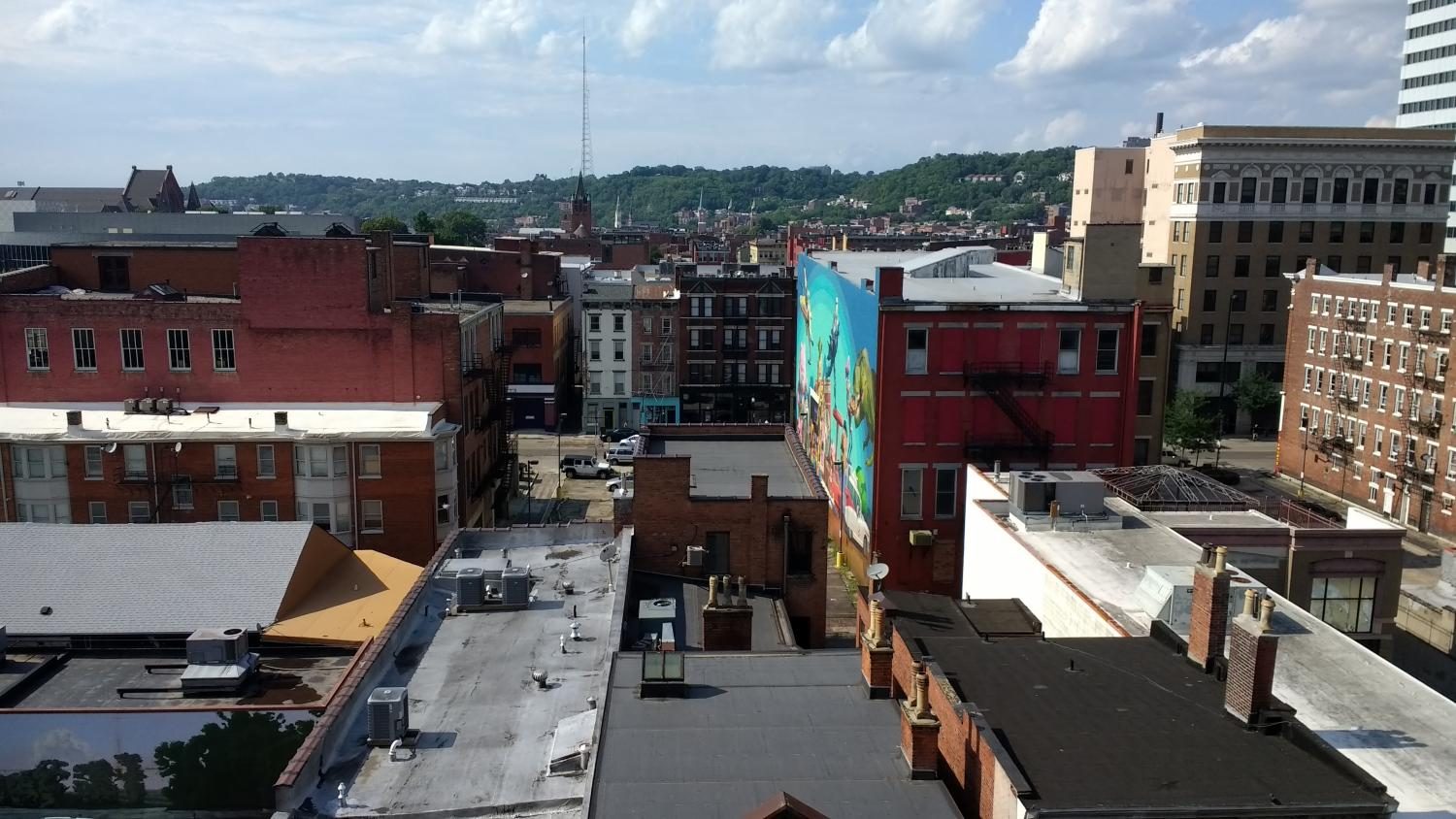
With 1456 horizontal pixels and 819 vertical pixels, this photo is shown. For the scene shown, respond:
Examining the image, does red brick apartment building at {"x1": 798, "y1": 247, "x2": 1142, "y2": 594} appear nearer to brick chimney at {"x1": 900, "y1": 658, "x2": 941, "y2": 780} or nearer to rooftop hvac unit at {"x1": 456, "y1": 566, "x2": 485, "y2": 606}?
rooftop hvac unit at {"x1": 456, "y1": 566, "x2": 485, "y2": 606}

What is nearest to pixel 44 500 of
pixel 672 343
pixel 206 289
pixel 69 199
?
pixel 206 289

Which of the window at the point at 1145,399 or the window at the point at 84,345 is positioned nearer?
the window at the point at 84,345

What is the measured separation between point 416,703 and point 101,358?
3421cm

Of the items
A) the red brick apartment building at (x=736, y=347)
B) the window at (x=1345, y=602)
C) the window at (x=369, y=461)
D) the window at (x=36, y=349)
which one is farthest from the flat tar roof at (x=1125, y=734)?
the red brick apartment building at (x=736, y=347)

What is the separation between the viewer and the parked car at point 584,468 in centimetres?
7288

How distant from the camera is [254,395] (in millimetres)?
49094

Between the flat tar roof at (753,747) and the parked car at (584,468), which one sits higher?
the flat tar roof at (753,747)

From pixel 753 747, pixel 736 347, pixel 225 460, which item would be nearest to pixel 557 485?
pixel 736 347

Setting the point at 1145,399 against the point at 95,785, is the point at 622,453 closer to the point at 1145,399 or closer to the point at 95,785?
the point at 1145,399

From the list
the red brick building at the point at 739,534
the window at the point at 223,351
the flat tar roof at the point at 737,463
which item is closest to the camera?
the red brick building at the point at 739,534

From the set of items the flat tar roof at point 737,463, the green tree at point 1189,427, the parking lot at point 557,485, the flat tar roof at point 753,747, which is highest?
the flat tar roof at point 753,747

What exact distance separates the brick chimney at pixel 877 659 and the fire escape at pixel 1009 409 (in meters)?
26.1

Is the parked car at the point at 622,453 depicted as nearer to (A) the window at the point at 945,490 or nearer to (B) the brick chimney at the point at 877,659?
(A) the window at the point at 945,490

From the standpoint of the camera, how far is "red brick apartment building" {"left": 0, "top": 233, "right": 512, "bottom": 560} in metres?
43.4
